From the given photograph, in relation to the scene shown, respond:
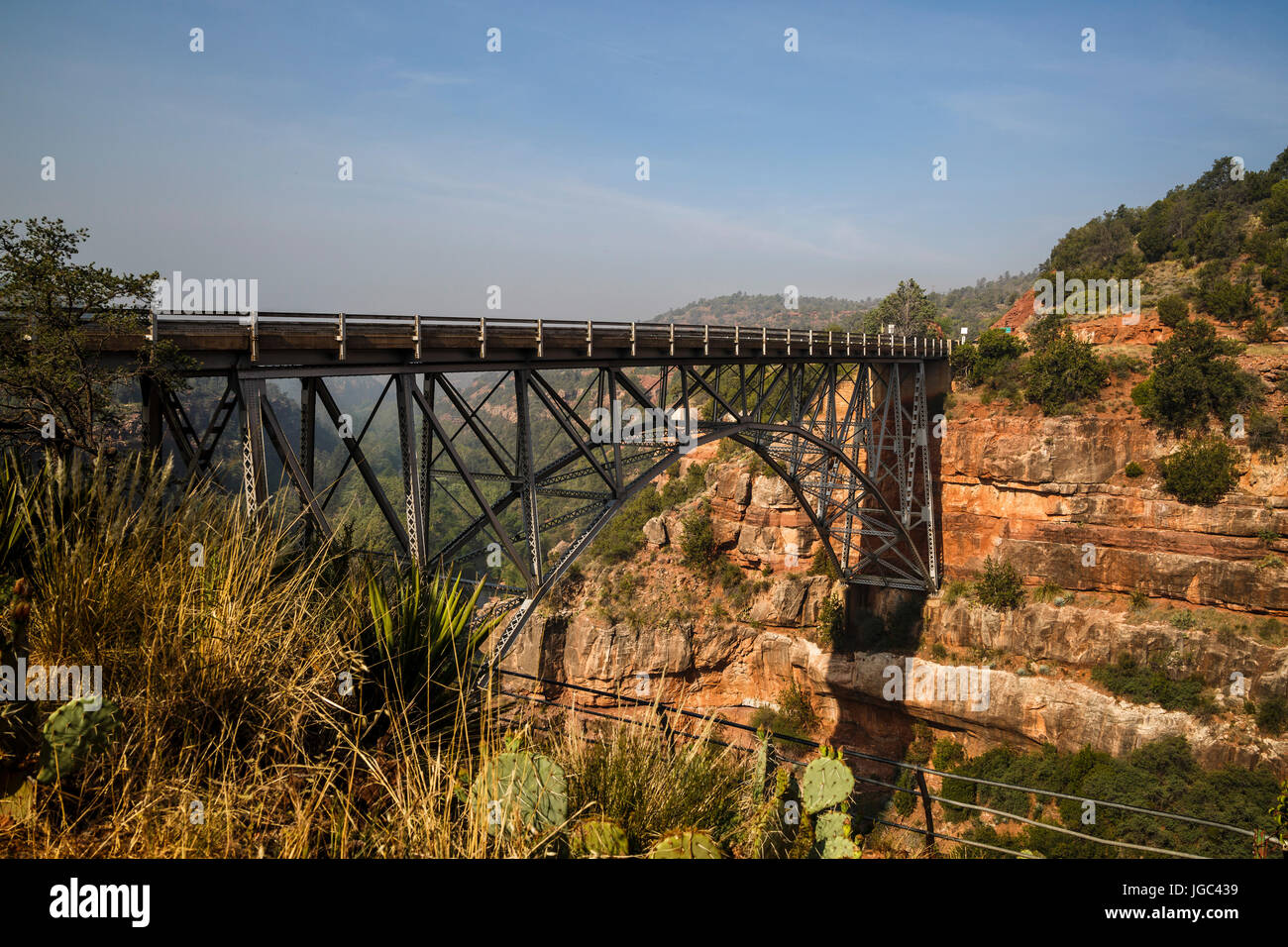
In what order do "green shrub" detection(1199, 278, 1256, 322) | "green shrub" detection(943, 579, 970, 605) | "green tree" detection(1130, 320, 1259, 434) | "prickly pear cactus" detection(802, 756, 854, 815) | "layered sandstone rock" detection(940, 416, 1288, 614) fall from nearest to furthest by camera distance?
1. "prickly pear cactus" detection(802, 756, 854, 815)
2. "layered sandstone rock" detection(940, 416, 1288, 614)
3. "green tree" detection(1130, 320, 1259, 434)
4. "green shrub" detection(1199, 278, 1256, 322)
5. "green shrub" detection(943, 579, 970, 605)

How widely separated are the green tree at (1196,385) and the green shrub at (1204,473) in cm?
132

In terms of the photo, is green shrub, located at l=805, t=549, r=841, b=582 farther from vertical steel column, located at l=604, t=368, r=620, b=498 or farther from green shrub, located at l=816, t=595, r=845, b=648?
vertical steel column, located at l=604, t=368, r=620, b=498

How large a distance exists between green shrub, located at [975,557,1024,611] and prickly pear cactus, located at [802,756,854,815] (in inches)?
1109

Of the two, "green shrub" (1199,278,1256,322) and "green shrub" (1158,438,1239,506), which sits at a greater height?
"green shrub" (1199,278,1256,322)

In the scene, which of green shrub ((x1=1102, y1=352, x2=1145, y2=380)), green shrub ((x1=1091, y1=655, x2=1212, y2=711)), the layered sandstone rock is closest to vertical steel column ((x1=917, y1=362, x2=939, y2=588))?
the layered sandstone rock

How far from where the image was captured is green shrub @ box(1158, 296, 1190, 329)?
30841mm

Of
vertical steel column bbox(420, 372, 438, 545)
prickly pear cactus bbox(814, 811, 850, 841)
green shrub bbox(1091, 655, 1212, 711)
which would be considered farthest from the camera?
green shrub bbox(1091, 655, 1212, 711)

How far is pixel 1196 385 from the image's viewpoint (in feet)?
89.5

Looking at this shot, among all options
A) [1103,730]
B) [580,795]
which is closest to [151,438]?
[580,795]

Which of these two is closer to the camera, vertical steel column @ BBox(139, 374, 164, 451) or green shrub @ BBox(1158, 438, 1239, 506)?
vertical steel column @ BBox(139, 374, 164, 451)

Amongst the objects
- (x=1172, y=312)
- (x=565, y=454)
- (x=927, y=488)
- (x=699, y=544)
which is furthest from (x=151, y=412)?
(x=1172, y=312)

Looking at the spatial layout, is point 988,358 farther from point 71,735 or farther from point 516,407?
point 71,735

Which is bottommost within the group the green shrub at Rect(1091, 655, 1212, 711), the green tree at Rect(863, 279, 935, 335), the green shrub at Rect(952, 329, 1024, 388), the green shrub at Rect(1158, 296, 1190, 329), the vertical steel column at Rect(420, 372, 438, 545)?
the green shrub at Rect(1091, 655, 1212, 711)

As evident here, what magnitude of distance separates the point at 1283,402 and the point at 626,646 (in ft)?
95.4
